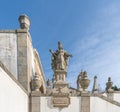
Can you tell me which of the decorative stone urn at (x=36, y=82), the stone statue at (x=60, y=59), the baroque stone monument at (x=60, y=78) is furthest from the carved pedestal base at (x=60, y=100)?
the stone statue at (x=60, y=59)

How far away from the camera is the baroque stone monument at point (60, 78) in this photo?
1673 centimetres

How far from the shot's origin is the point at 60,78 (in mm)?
18000

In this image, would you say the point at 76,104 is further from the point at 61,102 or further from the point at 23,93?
the point at 23,93

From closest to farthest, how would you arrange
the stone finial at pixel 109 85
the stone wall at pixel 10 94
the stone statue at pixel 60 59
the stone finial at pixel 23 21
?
the stone wall at pixel 10 94 < the stone finial at pixel 23 21 < the stone statue at pixel 60 59 < the stone finial at pixel 109 85

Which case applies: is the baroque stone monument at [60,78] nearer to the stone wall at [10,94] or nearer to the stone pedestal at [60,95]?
the stone pedestal at [60,95]

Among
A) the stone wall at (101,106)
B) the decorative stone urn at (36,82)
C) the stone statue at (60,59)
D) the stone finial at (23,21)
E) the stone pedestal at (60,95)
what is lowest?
the stone wall at (101,106)

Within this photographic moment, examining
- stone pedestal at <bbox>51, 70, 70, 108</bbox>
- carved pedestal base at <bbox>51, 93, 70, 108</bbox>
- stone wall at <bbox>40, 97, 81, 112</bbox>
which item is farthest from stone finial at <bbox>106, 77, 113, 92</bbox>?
carved pedestal base at <bbox>51, 93, 70, 108</bbox>

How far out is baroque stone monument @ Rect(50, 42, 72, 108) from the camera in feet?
54.9

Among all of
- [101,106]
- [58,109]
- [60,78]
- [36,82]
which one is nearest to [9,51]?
[36,82]

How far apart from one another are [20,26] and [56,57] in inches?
103

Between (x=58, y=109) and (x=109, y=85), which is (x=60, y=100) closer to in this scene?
(x=58, y=109)

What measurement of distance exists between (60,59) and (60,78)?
105 cm

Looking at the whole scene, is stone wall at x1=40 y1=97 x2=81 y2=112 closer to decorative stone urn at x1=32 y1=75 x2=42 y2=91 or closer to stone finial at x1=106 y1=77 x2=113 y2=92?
decorative stone urn at x1=32 y1=75 x2=42 y2=91

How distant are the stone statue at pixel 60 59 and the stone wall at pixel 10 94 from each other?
→ 10.7ft
